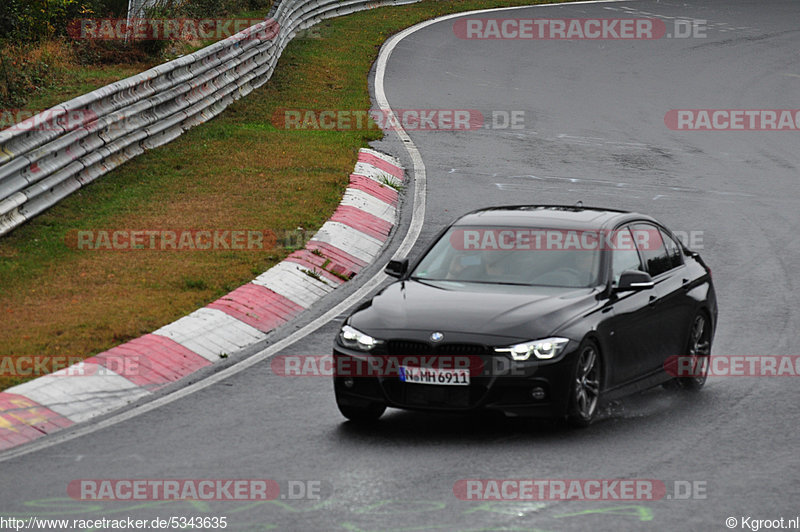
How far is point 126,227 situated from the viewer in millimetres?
15523

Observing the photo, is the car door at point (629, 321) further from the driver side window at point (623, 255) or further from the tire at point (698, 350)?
the tire at point (698, 350)

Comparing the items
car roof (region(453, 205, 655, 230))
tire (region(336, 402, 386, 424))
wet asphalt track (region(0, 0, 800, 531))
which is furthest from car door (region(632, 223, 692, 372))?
tire (region(336, 402, 386, 424))

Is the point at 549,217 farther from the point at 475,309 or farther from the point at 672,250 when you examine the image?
the point at 475,309

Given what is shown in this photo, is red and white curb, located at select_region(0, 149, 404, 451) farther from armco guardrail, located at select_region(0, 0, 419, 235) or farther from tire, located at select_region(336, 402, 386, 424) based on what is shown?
armco guardrail, located at select_region(0, 0, 419, 235)

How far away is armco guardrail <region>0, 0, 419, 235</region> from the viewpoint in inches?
578

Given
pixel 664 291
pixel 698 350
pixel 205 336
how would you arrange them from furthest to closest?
pixel 205 336, pixel 698 350, pixel 664 291

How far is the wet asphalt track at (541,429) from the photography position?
25.0ft

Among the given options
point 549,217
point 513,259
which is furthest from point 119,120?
point 513,259

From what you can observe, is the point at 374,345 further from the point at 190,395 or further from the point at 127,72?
the point at 127,72

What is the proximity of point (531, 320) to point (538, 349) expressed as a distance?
9.8 inches

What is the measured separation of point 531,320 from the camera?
923 cm

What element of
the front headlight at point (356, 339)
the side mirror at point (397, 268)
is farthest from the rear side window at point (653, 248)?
the front headlight at point (356, 339)

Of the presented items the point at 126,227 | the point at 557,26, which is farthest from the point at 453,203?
the point at 557,26

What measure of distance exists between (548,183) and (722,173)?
318 cm
